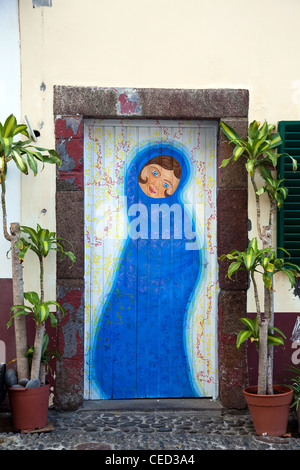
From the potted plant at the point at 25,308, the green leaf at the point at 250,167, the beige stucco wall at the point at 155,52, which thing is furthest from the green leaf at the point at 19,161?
the green leaf at the point at 250,167

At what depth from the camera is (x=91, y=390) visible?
17.4 ft

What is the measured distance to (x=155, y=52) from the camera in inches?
201

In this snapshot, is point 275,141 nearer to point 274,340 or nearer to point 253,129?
point 253,129

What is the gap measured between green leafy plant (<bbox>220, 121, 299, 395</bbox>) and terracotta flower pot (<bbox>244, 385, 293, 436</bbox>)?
0.10m

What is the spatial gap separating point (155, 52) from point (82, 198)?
1.37 metres

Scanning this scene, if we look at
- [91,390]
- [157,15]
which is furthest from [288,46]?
[91,390]

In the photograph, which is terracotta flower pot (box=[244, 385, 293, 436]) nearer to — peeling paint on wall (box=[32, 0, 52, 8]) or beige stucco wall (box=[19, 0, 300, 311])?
beige stucco wall (box=[19, 0, 300, 311])

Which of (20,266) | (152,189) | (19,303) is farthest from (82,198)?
(19,303)

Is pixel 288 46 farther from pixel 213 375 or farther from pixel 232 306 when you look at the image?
pixel 213 375

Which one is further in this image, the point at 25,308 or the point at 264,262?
the point at 25,308

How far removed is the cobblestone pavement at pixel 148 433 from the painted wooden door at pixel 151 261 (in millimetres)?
363

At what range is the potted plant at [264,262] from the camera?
4531mm

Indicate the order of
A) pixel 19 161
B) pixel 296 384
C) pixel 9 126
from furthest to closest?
pixel 296 384 → pixel 9 126 → pixel 19 161

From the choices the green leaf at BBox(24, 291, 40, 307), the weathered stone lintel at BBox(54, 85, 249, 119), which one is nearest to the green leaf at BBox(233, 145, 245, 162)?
the weathered stone lintel at BBox(54, 85, 249, 119)
